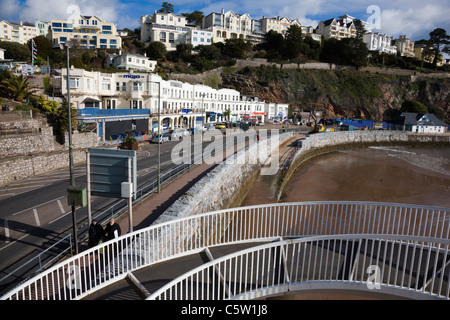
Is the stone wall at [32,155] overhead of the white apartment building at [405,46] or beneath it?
beneath

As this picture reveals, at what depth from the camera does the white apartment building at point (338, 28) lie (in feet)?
339

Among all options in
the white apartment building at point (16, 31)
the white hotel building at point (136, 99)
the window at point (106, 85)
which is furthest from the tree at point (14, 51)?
the white apartment building at point (16, 31)

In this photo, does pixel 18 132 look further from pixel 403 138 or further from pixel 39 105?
pixel 403 138

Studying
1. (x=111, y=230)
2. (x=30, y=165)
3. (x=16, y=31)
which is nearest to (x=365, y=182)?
(x=111, y=230)

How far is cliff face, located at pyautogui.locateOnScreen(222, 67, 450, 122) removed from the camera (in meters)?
72.9

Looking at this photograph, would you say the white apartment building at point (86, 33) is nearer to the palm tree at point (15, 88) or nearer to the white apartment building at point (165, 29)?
the white apartment building at point (165, 29)

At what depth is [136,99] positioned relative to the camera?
39.2 meters

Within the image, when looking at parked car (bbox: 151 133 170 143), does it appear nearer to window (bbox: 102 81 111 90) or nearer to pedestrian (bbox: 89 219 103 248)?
window (bbox: 102 81 111 90)

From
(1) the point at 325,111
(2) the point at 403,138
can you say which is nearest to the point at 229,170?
(2) the point at 403,138

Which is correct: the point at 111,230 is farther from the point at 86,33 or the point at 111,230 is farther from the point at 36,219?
the point at 86,33

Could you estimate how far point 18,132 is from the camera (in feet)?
69.9

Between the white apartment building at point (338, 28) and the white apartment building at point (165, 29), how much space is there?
51.5m

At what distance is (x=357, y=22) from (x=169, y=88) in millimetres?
87708

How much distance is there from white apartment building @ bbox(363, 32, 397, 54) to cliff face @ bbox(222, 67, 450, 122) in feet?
92.3
